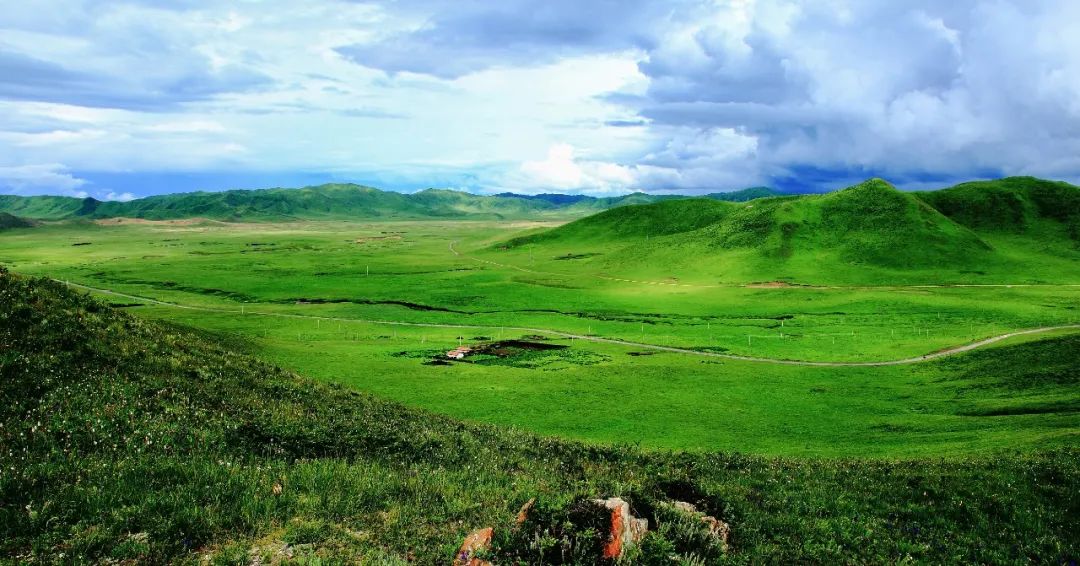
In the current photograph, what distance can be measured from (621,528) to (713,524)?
2946mm

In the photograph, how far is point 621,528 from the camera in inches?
457

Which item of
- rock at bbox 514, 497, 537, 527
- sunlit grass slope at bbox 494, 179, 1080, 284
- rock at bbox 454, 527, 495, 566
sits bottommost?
rock at bbox 454, 527, 495, 566

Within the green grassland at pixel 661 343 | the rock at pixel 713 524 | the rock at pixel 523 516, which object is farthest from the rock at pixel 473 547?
the green grassland at pixel 661 343

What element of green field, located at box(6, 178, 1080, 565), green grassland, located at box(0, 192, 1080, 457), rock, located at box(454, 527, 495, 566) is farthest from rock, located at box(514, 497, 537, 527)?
green grassland, located at box(0, 192, 1080, 457)

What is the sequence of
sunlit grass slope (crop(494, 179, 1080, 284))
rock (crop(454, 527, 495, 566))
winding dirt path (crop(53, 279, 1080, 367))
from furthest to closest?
sunlit grass slope (crop(494, 179, 1080, 284)), winding dirt path (crop(53, 279, 1080, 367)), rock (crop(454, 527, 495, 566))

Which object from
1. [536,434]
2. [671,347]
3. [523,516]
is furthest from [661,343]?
[523,516]

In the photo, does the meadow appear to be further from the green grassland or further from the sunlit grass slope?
the sunlit grass slope

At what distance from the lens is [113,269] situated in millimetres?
175125

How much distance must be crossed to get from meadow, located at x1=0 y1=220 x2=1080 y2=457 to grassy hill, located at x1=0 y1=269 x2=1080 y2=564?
11.9 meters

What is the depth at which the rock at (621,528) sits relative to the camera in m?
11.2

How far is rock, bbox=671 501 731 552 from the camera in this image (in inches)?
504

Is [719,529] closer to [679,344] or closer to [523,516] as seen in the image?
[523,516]

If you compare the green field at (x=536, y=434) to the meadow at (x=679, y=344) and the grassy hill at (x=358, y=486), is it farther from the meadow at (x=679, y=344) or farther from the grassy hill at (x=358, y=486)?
the meadow at (x=679, y=344)

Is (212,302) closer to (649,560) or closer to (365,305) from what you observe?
(365,305)
